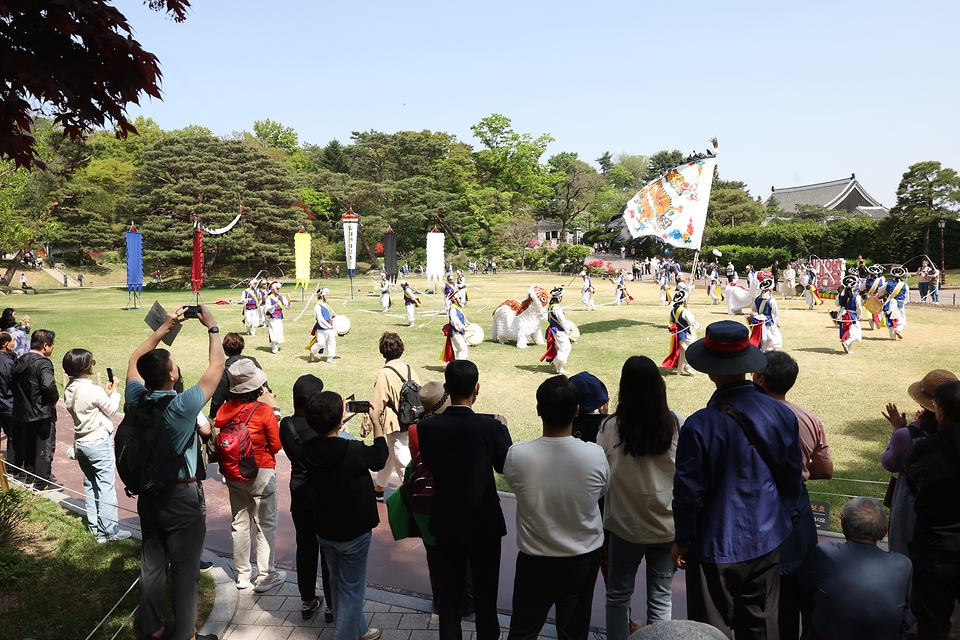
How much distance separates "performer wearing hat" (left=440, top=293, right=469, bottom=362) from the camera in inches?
495

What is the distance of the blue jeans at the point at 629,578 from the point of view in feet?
11.1

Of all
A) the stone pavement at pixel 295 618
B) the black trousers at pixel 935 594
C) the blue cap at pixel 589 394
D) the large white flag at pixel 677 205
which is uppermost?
the large white flag at pixel 677 205

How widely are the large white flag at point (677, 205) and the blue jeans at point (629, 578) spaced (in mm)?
14618

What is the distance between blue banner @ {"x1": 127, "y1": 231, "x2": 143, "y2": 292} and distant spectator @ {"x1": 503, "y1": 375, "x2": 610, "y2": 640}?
89.5ft

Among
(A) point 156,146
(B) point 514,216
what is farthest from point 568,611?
(B) point 514,216

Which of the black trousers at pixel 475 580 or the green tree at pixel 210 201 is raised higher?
the green tree at pixel 210 201

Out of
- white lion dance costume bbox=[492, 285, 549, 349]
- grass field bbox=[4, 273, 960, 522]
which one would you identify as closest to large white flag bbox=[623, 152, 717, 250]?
grass field bbox=[4, 273, 960, 522]

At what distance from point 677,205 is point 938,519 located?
15215 millimetres

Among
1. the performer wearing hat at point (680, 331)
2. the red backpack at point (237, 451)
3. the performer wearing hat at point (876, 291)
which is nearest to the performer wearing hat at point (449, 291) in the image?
the performer wearing hat at point (680, 331)

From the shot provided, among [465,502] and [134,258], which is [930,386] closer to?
[465,502]

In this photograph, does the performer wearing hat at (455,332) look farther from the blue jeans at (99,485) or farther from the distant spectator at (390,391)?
the blue jeans at (99,485)

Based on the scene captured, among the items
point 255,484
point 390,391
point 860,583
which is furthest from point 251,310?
point 860,583

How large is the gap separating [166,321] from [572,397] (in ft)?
7.45

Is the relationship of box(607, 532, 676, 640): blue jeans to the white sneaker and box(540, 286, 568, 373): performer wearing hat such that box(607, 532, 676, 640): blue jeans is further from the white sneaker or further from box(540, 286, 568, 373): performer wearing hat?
box(540, 286, 568, 373): performer wearing hat
